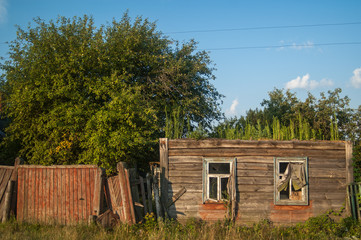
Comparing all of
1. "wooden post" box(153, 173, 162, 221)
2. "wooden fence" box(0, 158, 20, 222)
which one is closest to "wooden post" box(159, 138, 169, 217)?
"wooden post" box(153, 173, 162, 221)

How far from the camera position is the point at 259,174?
1068 centimetres

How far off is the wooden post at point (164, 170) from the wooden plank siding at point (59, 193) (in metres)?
2.01

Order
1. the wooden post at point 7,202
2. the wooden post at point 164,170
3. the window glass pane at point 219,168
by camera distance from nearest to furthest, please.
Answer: the wooden post at point 7,202
the wooden post at point 164,170
the window glass pane at point 219,168

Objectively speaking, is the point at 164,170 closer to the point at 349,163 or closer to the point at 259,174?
the point at 259,174

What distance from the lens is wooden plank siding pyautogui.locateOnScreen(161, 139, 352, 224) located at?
34.5 ft

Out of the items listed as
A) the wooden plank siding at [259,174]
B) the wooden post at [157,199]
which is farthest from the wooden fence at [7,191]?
the wooden plank siding at [259,174]

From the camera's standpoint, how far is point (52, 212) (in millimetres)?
9906

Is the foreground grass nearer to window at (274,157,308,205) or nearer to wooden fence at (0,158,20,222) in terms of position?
wooden fence at (0,158,20,222)

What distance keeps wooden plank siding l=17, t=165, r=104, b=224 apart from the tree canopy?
2160 millimetres

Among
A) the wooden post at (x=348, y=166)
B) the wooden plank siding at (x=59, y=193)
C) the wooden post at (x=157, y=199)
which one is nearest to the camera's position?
the wooden plank siding at (x=59, y=193)

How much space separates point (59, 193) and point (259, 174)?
6.34 metres

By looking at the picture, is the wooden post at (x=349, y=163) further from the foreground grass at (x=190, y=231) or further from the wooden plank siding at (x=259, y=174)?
the foreground grass at (x=190, y=231)

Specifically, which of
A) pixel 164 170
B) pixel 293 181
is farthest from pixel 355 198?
pixel 164 170

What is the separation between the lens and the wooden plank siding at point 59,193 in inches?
380
